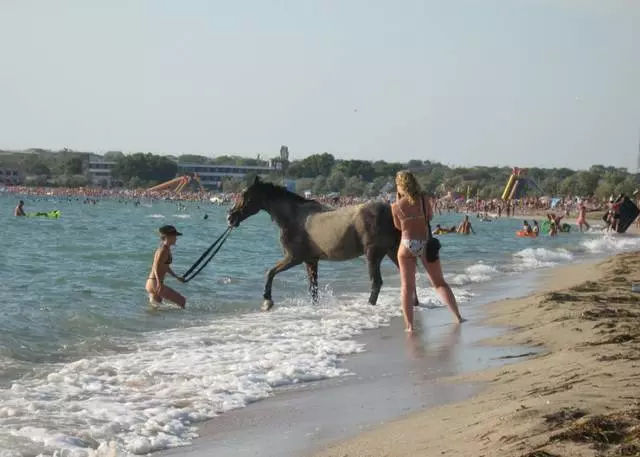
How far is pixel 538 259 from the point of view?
28.8 m

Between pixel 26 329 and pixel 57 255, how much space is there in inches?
630

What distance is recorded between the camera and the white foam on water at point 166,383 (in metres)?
6.21

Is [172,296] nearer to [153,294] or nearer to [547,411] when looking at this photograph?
[153,294]

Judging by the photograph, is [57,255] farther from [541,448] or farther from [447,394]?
[541,448]

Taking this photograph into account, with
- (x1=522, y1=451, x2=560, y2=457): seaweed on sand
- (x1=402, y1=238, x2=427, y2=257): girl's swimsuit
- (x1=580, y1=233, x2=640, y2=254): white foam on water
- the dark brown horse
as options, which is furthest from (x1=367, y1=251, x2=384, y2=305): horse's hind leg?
(x1=580, y1=233, x2=640, y2=254): white foam on water

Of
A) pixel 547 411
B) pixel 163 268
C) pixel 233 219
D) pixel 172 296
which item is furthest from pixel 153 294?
pixel 547 411

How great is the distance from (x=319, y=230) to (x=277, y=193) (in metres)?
1.13

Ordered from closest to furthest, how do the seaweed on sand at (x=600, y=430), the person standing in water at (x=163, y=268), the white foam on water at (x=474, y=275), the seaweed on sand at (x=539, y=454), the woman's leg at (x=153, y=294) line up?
the seaweed on sand at (x=539, y=454), the seaweed on sand at (x=600, y=430), the person standing in water at (x=163, y=268), the woman's leg at (x=153, y=294), the white foam on water at (x=474, y=275)

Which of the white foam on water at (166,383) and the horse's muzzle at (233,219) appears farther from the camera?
the horse's muzzle at (233,219)

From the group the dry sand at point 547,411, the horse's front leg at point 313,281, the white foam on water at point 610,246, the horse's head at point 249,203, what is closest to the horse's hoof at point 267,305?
the horse's front leg at point 313,281

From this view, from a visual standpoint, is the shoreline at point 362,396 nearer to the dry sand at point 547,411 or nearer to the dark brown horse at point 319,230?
the dry sand at point 547,411

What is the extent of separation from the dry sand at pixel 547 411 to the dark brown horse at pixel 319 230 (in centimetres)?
428

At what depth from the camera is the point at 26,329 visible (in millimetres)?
11766

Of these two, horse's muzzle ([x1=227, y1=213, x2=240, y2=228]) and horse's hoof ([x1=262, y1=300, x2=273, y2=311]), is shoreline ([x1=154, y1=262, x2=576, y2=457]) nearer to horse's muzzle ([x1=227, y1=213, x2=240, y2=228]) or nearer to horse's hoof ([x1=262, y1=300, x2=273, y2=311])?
horse's hoof ([x1=262, y1=300, x2=273, y2=311])
